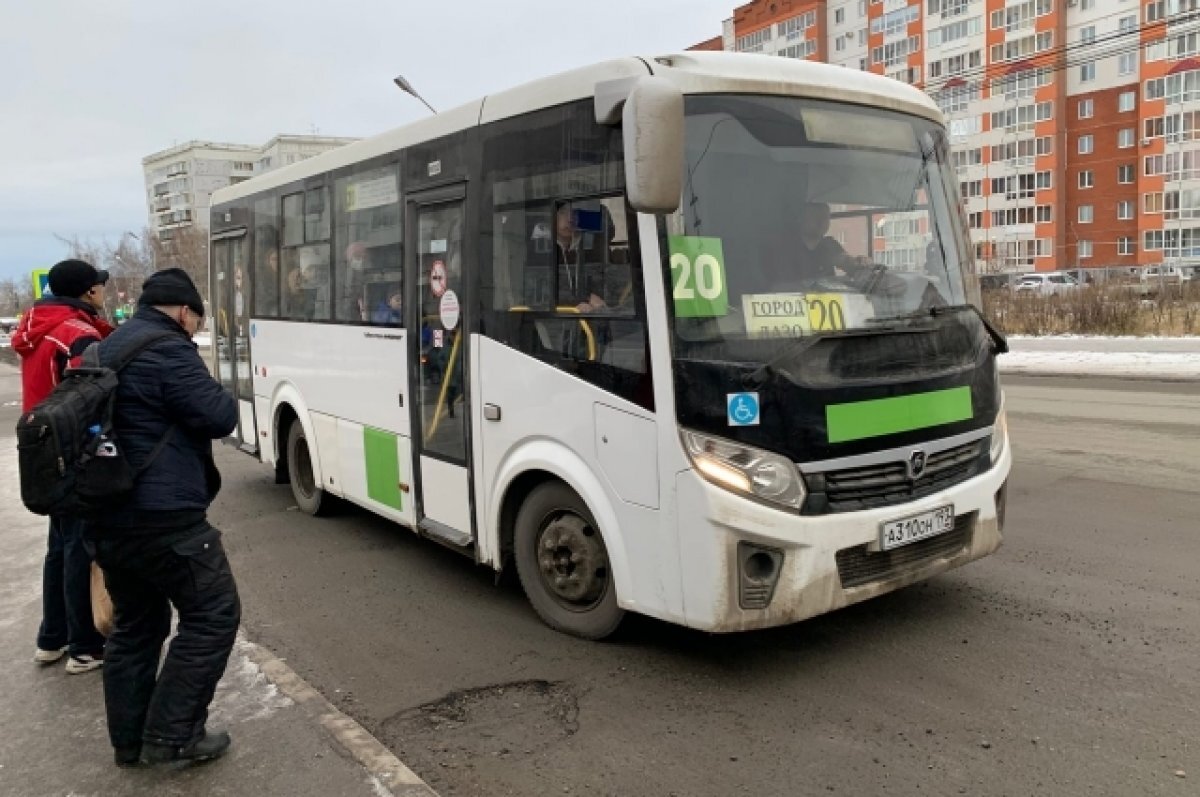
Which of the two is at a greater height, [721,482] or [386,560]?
[721,482]

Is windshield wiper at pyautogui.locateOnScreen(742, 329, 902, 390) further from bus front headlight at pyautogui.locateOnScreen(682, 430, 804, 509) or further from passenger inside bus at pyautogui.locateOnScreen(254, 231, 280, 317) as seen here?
passenger inside bus at pyautogui.locateOnScreen(254, 231, 280, 317)

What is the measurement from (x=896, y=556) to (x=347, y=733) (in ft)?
8.43

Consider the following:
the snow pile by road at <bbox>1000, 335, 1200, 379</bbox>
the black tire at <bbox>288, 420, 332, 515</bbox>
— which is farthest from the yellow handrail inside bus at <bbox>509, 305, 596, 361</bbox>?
the snow pile by road at <bbox>1000, 335, 1200, 379</bbox>

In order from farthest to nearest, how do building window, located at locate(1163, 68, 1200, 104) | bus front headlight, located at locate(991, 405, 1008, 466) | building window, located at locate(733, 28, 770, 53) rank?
building window, located at locate(733, 28, 770, 53)
building window, located at locate(1163, 68, 1200, 104)
bus front headlight, located at locate(991, 405, 1008, 466)

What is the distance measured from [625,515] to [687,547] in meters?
0.40

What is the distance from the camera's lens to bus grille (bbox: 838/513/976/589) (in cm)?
415

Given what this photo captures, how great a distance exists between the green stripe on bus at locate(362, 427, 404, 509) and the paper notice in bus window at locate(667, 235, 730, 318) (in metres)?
2.88

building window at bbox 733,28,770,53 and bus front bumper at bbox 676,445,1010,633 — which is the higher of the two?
building window at bbox 733,28,770,53

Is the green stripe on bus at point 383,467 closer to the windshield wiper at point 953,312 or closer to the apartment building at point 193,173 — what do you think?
the windshield wiper at point 953,312

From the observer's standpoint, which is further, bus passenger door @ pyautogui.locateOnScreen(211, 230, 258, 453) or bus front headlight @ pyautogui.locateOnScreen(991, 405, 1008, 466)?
bus passenger door @ pyautogui.locateOnScreen(211, 230, 258, 453)

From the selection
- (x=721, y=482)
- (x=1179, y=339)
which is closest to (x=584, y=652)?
(x=721, y=482)

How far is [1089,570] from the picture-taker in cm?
559

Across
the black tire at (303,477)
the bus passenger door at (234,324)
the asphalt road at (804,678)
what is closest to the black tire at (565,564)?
the asphalt road at (804,678)

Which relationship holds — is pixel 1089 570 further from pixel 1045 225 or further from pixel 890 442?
pixel 1045 225
